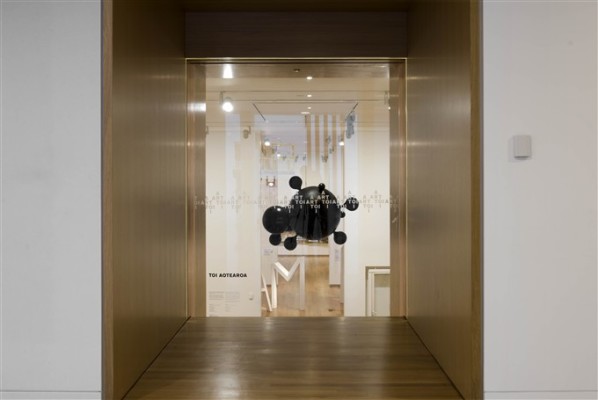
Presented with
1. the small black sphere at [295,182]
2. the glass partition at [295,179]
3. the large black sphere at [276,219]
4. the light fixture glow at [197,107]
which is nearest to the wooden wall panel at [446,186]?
the glass partition at [295,179]

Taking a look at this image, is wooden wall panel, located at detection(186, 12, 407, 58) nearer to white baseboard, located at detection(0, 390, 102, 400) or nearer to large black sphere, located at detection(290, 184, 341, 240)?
large black sphere, located at detection(290, 184, 341, 240)

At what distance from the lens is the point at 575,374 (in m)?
1.68

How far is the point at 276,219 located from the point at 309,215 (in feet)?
0.72

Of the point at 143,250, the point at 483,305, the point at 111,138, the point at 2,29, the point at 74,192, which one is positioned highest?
the point at 2,29

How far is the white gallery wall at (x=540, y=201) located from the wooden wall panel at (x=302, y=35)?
1.20m

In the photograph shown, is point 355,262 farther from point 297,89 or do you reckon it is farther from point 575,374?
point 575,374

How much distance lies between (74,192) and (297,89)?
1.74 metres

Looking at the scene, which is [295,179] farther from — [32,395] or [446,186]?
[32,395]

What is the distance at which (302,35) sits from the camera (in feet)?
Result: 9.19

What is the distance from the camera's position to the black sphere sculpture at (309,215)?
291 centimetres

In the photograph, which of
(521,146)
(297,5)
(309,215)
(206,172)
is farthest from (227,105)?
(521,146)

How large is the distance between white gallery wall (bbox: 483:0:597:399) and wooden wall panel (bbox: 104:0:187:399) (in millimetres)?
1381

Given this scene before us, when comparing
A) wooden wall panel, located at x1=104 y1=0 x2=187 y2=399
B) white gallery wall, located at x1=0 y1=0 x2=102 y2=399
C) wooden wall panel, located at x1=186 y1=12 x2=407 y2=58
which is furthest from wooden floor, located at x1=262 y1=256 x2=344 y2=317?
white gallery wall, located at x1=0 y1=0 x2=102 y2=399

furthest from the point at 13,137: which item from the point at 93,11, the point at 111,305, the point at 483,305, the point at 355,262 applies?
the point at 355,262
